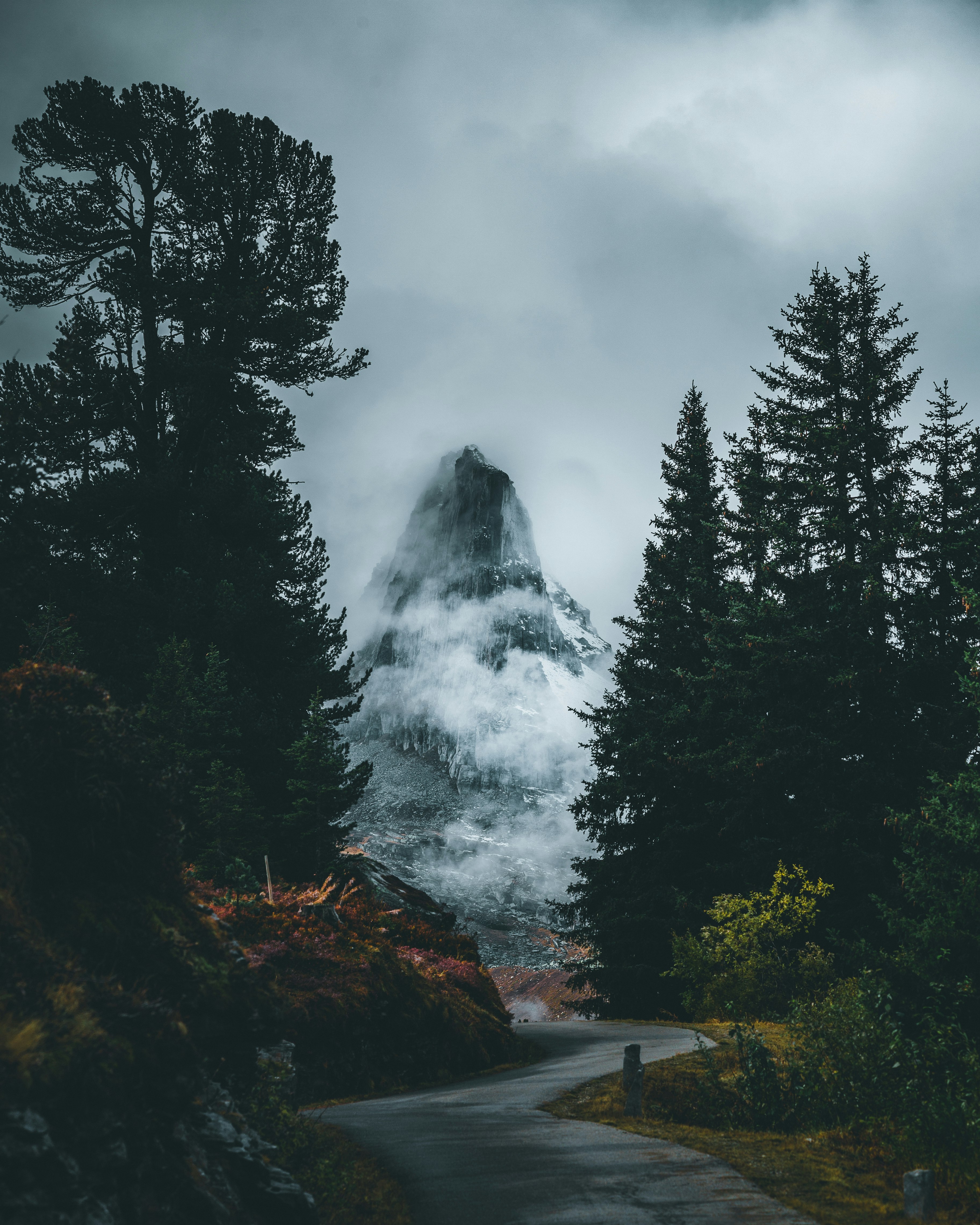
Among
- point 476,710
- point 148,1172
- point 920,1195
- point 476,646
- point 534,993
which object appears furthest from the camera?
point 476,646

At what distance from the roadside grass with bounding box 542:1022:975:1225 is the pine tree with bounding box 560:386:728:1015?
11.7 m

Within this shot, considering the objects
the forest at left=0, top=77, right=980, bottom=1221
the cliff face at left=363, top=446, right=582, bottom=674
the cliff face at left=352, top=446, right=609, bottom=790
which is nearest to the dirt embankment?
the forest at left=0, top=77, right=980, bottom=1221

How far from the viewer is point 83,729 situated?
5609 mm

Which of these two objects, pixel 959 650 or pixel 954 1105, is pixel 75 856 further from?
pixel 959 650

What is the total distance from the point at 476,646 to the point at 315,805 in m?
147

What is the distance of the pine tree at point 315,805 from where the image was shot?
20.5 m

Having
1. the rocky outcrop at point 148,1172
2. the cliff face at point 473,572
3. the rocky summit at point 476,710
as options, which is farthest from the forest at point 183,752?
the cliff face at point 473,572

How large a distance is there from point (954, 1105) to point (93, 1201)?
833cm

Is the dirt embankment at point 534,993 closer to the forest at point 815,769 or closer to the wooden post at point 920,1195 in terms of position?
the forest at point 815,769

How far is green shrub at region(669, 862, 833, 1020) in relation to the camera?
15.2m

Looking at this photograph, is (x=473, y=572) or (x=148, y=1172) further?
(x=473, y=572)

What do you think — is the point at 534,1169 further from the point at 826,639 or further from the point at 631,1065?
the point at 826,639

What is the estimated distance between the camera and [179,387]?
2356cm

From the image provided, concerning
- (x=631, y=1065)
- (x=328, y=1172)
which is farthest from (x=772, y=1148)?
(x=328, y=1172)
